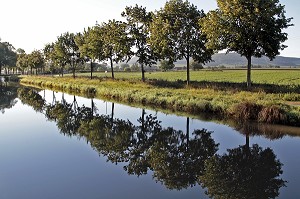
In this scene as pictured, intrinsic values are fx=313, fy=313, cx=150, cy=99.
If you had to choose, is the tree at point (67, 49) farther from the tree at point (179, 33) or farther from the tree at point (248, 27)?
the tree at point (248, 27)

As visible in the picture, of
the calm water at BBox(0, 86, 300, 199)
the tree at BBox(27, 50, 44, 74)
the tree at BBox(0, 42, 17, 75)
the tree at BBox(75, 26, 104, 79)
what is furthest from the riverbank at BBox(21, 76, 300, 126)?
the tree at BBox(0, 42, 17, 75)

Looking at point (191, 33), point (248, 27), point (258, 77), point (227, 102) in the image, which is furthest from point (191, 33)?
point (258, 77)

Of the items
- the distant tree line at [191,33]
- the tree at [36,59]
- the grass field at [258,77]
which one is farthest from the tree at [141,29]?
the tree at [36,59]

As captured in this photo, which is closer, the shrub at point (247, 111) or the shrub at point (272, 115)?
the shrub at point (272, 115)

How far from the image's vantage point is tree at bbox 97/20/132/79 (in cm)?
4875

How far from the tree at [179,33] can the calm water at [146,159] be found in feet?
59.0

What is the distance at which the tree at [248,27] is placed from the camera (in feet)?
109

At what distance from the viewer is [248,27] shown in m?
33.7

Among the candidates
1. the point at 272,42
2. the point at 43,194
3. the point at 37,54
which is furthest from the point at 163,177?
the point at 37,54

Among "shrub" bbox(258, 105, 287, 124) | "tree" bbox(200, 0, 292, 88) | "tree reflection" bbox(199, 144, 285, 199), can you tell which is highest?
"tree" bbox(200, 0, 292, 88)

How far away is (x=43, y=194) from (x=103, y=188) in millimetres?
2081

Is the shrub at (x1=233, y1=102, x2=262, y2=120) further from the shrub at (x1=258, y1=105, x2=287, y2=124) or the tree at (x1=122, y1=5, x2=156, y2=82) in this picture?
the tree at (x1=122, y1=5, x2=156, y2=82)

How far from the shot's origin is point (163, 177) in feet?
41.1

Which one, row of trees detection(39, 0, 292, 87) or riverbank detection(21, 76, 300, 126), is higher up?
row of trees detection(39, 0, 292, 87)
